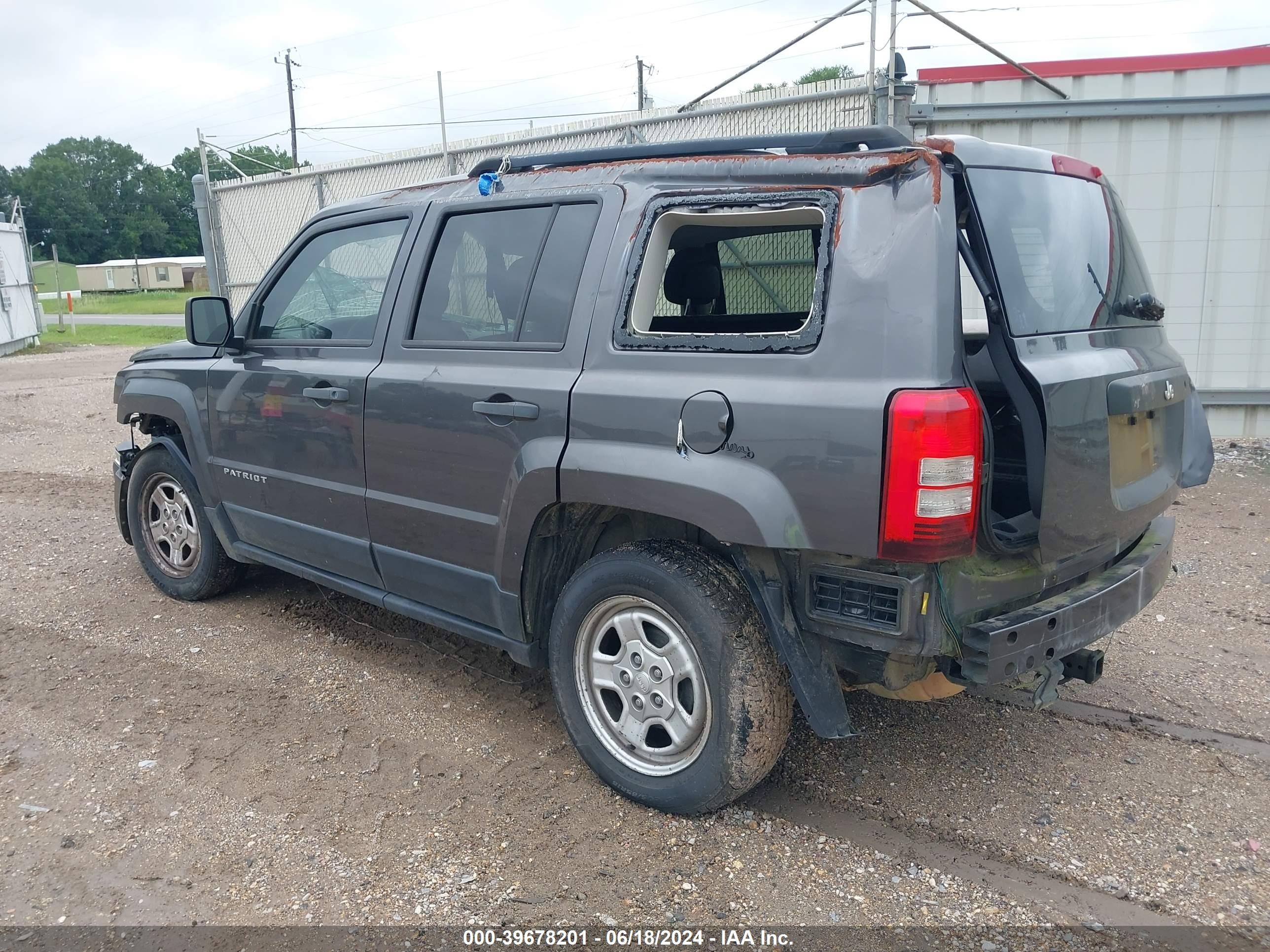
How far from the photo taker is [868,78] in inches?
284

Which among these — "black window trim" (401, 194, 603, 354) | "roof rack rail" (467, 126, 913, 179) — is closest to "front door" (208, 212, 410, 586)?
"black window trim" (401, 194, 603, 354)

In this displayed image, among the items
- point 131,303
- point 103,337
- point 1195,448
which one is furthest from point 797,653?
point 131,303

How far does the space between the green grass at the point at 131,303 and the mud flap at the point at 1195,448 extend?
4179 cm

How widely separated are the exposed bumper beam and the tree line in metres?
80.1

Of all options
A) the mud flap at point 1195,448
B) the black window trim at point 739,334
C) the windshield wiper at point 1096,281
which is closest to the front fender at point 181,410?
the black window trim at point 739,334

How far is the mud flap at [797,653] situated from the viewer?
2.80 metres

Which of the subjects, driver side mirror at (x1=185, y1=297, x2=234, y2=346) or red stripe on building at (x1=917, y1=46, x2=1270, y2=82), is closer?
driver side mirror at (x1=185, y1=297, x2=234, y2=346)

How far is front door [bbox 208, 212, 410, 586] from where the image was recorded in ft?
13.1

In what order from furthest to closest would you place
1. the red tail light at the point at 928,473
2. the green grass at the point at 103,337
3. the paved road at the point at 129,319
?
1. the paved road at the point at 129,319
2. the green grass at the point at 103,337
3. the red tail light at the point at 928,473

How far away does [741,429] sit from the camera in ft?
8.99

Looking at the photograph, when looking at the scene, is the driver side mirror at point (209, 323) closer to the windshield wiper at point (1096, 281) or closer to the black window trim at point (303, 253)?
the black window trim at point (303, 253)

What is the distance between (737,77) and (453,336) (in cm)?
448

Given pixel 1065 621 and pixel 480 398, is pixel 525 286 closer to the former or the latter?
pixel 480 398

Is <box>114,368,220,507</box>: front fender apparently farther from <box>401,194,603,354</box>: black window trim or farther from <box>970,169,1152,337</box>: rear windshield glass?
<box>970,169,1152,337</box>: rear windshield glass
